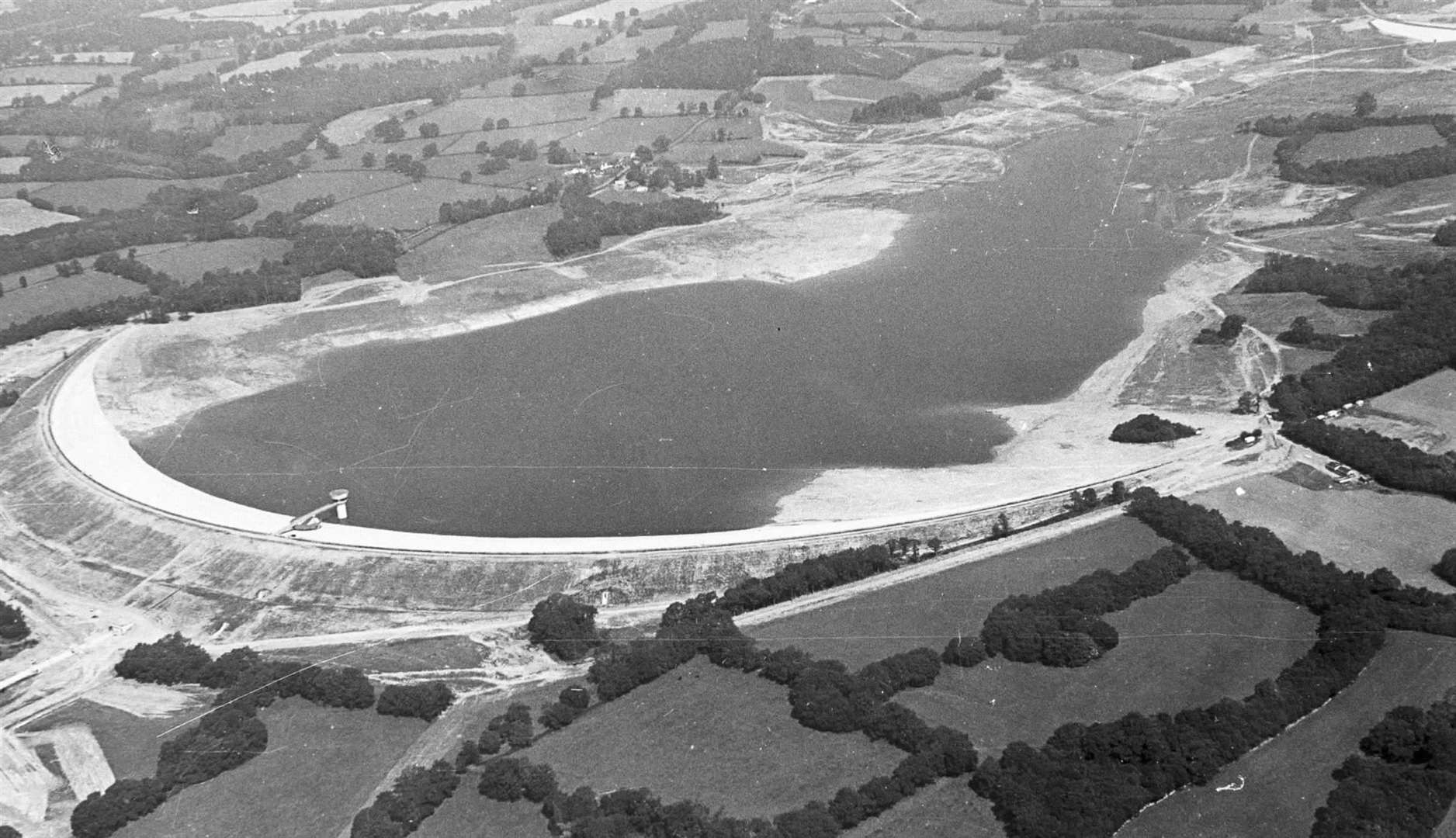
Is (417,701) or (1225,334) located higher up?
(1225,334)

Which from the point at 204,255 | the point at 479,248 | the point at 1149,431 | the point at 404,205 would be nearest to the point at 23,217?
the point at 204,255

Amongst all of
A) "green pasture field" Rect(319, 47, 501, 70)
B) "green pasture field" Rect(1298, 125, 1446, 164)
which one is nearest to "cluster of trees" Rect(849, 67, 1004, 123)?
"green pasture field" Rect(1298, 125, 1446, 164)

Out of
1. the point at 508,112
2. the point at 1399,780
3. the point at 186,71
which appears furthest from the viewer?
the point at 186,71

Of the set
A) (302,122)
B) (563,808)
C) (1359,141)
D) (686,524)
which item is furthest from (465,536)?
(302,122)

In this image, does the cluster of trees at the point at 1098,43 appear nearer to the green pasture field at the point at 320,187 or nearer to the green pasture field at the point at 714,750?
the green pasture field at the point at 320,187

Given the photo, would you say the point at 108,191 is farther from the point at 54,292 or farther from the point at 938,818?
the point at 938,818

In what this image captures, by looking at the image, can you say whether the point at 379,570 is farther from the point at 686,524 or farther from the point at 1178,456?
the point at 1178,456

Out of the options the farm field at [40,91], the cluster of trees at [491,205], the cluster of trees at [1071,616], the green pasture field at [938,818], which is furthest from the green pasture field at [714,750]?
the farm field at [40,91]
